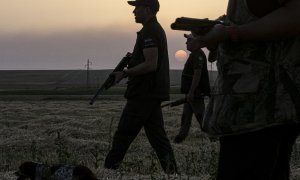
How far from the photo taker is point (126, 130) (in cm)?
590

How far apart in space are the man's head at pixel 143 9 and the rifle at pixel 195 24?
355 cm

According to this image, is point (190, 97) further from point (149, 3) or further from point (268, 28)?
point (268, 28)

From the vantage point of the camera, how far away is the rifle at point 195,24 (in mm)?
2365

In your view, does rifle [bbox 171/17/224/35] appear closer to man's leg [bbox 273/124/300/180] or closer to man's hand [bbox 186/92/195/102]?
man's leg [bbox 273/124/300/180]

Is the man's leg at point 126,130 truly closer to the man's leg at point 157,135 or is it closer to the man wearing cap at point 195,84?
the man's leg at point 157,135

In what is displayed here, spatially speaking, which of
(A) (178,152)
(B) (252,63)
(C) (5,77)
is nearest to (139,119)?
(A) (178,152)

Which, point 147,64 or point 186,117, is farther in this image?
point 186,117

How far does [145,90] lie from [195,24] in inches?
140

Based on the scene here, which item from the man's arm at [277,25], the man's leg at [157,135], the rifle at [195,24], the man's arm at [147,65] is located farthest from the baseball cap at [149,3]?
the man's arm at [277,25]

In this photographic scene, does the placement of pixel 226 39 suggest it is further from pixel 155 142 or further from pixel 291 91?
pixel 155 142

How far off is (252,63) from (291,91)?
194 mm

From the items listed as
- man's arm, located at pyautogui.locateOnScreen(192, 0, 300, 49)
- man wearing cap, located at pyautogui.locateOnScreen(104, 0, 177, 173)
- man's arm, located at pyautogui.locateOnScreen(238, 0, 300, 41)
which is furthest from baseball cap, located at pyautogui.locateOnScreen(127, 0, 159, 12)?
man's arm, located at pyautogui.locateOnScreen(238, 0, 300, 41)

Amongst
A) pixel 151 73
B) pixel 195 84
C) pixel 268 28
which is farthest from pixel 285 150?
A: pixel 195 84

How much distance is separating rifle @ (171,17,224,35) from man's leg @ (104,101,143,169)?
11.6ft
